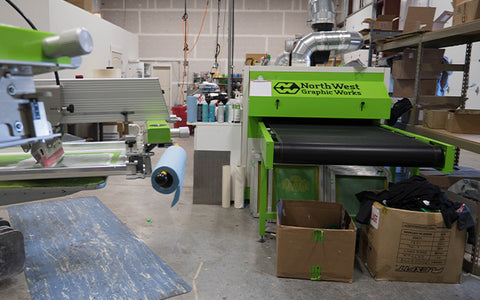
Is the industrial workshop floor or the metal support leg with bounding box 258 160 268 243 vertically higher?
the metal support leg with bounding box 258 160 268 243

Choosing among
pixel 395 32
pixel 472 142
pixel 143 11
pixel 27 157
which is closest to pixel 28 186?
pixel 27 157

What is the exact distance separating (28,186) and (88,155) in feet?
1.14

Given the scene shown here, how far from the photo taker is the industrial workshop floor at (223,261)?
1.98 meters

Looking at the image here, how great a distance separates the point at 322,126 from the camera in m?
2.89

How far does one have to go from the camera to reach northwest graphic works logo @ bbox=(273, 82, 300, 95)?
284cm

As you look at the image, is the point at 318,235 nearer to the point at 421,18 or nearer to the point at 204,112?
the point at 204,112

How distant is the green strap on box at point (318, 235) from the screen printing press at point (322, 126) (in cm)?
39

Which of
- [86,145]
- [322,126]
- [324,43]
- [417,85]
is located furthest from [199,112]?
[417,85]

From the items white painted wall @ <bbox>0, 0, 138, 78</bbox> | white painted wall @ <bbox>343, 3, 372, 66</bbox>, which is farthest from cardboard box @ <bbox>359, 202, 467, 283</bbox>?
white painted wall @ <bbox>343, 3, 372, 66</bbox>

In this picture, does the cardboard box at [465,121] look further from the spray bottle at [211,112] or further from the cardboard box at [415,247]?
the spray bottle at [211,112]

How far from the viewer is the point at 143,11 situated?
34.4 ft

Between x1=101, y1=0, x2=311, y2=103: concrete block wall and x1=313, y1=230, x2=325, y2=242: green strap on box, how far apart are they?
28.9 ft

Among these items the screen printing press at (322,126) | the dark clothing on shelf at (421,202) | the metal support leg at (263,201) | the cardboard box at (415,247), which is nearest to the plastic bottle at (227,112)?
the screen printing press at (322,126)

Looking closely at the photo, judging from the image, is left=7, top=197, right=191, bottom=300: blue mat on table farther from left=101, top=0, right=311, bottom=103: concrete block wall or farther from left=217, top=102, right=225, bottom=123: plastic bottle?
left=101, top=0, right=311, bottom=103: concrete block wall
